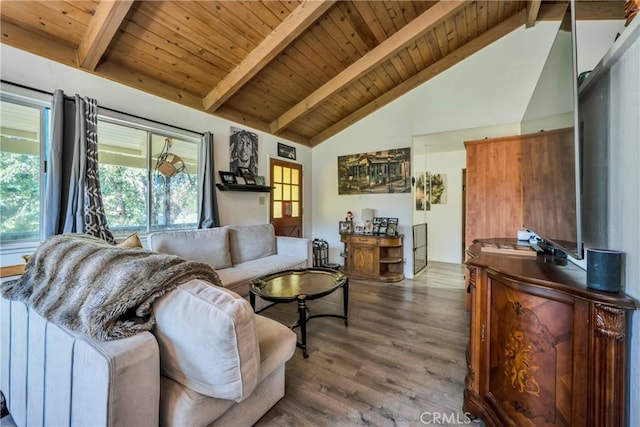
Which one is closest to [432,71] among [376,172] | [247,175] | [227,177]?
[376,172]

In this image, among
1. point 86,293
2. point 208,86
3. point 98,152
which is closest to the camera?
point 86,293

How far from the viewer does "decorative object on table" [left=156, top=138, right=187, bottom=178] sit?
2939 mm

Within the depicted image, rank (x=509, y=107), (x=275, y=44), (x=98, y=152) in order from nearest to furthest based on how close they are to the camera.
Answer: (x=98, y=152)
(x=275, y=44)
(x=509, y=107)

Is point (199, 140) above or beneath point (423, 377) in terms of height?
above

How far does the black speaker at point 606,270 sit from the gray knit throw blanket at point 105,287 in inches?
57.8

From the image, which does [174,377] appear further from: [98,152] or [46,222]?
[98,152]

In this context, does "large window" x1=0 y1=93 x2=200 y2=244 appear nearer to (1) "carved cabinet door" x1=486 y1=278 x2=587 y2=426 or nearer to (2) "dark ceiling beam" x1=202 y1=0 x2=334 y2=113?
(2) "dark ceiling beam" x1=202 y1=0 x2=334 y2=113

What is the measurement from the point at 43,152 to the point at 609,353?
361 centimetres

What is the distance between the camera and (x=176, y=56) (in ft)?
8.58

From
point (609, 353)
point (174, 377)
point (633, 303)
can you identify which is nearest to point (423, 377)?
point (609, 353)

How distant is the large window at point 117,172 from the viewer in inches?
Result: 78.8

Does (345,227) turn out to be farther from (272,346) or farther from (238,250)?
(272,346)

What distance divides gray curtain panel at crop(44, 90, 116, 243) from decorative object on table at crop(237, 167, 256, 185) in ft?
5.61

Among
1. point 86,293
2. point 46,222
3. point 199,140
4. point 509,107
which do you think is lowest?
point 86,293
